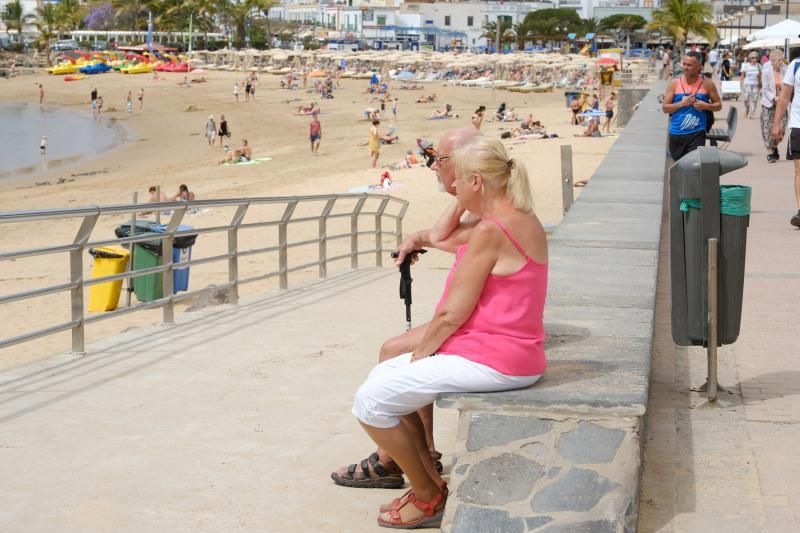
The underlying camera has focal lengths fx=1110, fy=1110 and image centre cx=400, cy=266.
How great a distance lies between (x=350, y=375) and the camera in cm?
605

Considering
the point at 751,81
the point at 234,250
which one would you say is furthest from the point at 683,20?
the point at 234,250

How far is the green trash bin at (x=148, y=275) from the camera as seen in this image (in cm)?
1053

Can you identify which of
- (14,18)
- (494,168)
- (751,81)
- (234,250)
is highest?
(14,18)

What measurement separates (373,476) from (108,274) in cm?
710

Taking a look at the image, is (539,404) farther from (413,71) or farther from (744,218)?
(413,71)

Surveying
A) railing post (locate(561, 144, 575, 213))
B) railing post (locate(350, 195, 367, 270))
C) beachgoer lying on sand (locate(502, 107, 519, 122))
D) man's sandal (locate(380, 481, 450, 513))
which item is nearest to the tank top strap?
man's sandal (locate(380, 481, 450, 513))

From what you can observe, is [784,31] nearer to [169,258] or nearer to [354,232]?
[354,232]

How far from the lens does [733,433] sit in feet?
14.1

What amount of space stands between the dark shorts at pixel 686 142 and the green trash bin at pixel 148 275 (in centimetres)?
491

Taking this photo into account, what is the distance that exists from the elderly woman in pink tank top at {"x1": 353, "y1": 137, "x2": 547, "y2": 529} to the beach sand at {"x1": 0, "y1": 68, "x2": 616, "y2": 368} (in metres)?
1.14

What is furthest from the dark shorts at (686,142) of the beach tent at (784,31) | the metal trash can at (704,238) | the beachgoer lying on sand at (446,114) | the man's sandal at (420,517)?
the beachgoer lying on sand at (446,114)

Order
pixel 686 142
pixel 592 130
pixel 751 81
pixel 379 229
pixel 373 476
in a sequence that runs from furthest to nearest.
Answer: pixel 592 130, pixel 751 81, pixel 379 229, pixel 686 142, pixel 373 476

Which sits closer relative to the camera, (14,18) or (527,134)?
(527,134)

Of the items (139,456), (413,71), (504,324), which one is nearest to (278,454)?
(139,456)
